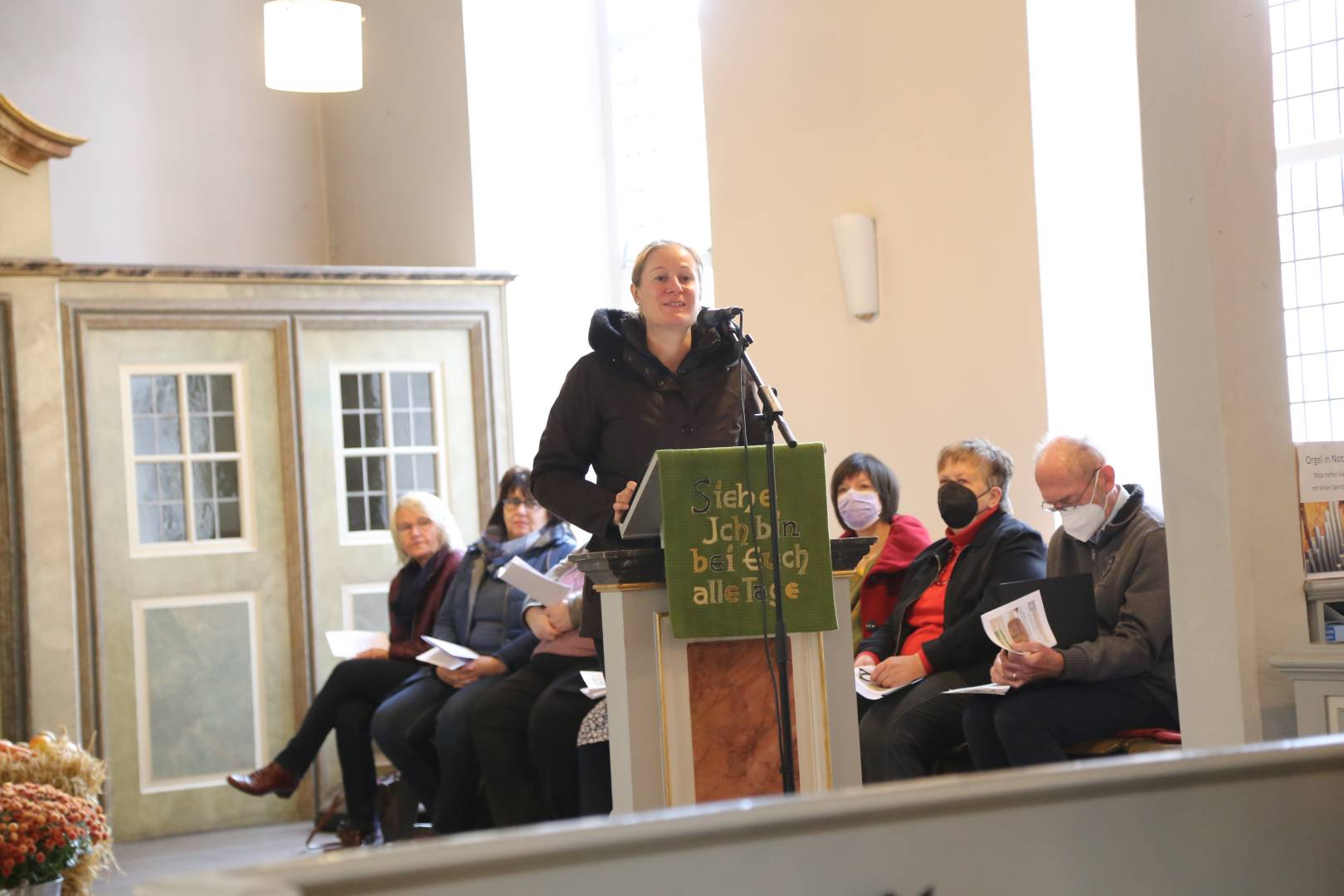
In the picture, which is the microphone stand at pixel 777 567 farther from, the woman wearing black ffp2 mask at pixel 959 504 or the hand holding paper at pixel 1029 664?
the woman wearing black ffp2 mask at pixel 959 504

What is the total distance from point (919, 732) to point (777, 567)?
1.42 metres

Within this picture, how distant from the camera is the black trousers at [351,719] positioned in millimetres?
6152

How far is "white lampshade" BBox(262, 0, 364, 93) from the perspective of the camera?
6762 millimetres

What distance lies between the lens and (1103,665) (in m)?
3.81

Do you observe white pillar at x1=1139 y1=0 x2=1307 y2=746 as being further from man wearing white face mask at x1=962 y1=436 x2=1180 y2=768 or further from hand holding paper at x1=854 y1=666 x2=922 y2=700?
hand holding paper at x1=854 y1=666 x2=922 y2=700

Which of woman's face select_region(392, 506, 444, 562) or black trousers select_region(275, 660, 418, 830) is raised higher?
woman's face select_region(392, 506, 444, 562)

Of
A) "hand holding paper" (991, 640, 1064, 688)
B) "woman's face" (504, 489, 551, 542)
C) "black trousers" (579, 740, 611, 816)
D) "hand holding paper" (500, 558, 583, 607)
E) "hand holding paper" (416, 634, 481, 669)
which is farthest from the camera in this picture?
"woman's face" (504, 489, 551, 542)

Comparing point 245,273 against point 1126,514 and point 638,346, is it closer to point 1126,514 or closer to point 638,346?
point 638,346

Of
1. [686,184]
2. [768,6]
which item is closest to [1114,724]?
[768,6]

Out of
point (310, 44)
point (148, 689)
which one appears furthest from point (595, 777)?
point (310, 44)

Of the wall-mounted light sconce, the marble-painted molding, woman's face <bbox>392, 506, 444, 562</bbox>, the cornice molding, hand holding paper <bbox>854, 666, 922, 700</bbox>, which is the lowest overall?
hand holding paper <bbox>854, 666, 922, 700</bbox>

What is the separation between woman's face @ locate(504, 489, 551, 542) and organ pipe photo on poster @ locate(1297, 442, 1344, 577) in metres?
3.18

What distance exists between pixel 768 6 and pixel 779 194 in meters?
0.76

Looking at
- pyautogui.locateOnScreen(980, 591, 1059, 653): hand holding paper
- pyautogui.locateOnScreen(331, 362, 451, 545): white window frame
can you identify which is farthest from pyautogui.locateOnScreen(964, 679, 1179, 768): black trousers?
pyautogui.locateOnScreen(331, 362, 451, 545): white window frame
